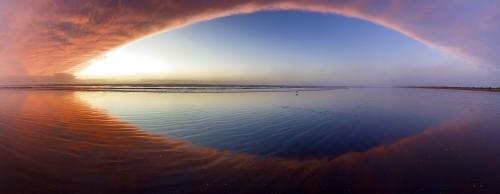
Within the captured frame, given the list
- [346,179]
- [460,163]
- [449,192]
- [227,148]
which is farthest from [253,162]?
[460,163]

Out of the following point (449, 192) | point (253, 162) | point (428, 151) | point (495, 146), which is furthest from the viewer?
point (495, 146)

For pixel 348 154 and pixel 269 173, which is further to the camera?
pixel 348 154

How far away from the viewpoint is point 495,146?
8.40m

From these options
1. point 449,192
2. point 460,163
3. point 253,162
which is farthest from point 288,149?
point 460,163

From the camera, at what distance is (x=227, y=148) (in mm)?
7594


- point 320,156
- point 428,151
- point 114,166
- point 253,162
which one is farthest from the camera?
point 428,151

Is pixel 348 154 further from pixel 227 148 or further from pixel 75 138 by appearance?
pixel 75 138

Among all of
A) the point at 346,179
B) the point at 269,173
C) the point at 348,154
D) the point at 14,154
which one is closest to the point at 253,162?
the point at 269,173

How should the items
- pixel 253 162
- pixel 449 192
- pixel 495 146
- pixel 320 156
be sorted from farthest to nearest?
pixel 495 146 → pixel 320 156 → pixel 253 162 → pixel 449 192

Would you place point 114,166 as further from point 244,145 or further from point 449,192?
point 449,192

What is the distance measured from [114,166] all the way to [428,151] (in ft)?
29.6

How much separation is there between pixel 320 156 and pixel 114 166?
5371 millimetres

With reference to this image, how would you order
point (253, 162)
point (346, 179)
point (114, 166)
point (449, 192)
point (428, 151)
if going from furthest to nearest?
point (428, 151) < point (253, 162) < point (114, 166) < point (346, 179) < point (449, 192)

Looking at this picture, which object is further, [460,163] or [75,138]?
[75,138]
